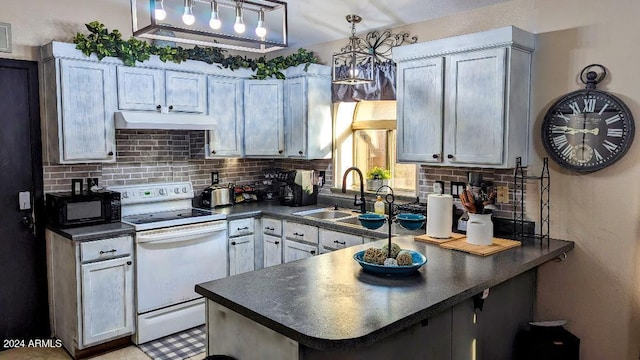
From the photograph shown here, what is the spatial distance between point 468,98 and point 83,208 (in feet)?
9.47

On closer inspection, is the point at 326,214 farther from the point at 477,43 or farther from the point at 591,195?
the point at 591,195

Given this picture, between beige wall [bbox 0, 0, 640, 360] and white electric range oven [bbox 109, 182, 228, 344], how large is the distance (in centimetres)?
253

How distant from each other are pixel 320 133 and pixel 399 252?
7.47ft

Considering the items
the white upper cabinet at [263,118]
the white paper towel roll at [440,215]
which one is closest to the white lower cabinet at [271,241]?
the white upper cabinet at [263,118]

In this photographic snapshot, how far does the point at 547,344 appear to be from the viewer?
2.71 metres

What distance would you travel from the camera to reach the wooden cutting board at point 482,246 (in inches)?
106

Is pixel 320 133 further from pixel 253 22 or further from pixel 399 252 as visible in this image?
pixel 399 252

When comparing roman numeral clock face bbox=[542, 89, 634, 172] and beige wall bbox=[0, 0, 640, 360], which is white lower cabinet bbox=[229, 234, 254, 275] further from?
roman numeral clock face bbox=[542, 89, 634, 172]

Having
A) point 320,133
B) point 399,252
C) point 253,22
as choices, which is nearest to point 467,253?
point 399,252

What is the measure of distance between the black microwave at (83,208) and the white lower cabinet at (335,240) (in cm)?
164

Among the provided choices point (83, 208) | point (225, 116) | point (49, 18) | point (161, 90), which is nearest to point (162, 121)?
point (161, 90)

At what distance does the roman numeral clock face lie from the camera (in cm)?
274

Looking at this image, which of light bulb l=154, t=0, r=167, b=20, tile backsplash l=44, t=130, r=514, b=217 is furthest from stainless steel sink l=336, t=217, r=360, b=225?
light bulb l=154, t=0, r=167, b=20

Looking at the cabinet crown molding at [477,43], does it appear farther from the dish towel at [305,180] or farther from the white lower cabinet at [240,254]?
the white lower cabinet at [240,254]
